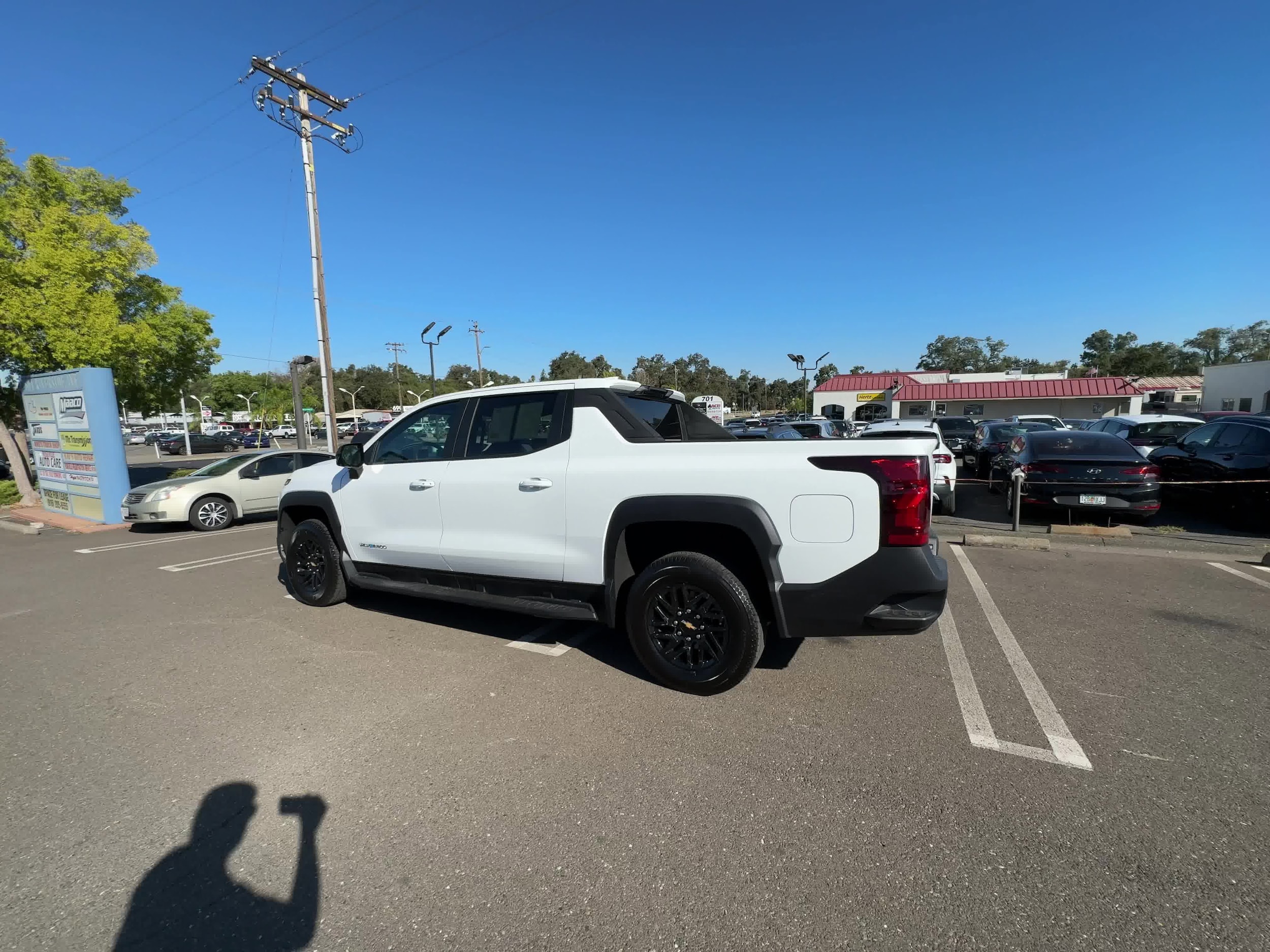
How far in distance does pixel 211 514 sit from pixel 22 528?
4.55m

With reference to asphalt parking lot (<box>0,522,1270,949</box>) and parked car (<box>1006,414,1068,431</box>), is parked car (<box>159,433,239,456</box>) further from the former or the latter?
parked car (<box>1006,414,1068,431</box>)

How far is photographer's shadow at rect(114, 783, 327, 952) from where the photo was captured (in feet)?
6.52

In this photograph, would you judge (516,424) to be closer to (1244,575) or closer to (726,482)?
(726,482)

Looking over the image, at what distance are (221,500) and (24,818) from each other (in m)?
9.57

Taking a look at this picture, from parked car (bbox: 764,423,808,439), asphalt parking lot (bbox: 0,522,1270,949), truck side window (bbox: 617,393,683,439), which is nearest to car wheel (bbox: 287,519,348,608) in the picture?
asphalt parking lot (bbox: 0,522,1270,949)

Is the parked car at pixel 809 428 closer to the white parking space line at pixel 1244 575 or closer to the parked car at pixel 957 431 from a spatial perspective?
the white parking space line at pixel 1244 575

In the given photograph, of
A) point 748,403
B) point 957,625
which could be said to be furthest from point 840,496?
point 748,403

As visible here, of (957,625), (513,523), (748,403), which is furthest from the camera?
(748,403)

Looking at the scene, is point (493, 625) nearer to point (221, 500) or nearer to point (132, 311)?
point (221, 500)

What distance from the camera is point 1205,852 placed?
2.29 metres

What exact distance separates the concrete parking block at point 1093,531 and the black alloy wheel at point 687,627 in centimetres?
689

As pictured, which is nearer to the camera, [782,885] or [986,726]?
[782,885]

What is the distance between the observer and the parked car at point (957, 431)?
76.0ft

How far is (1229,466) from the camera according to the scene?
8641 mm
